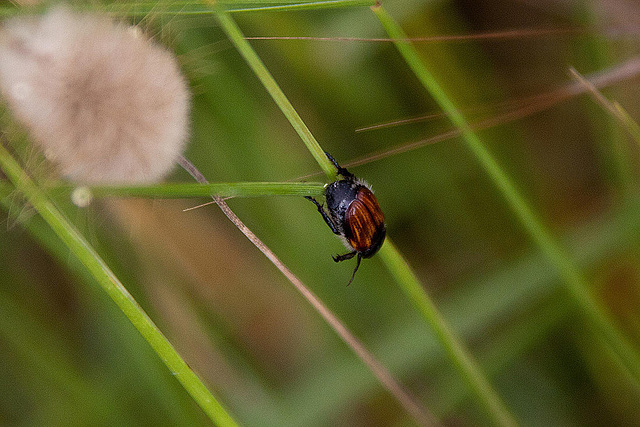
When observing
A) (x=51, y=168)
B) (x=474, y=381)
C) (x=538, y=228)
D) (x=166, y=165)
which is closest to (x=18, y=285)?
(x=51, y=168)

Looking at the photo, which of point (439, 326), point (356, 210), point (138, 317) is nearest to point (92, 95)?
point (138, 317)

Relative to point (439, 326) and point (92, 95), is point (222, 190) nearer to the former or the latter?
point (92, 95)

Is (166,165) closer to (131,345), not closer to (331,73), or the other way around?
(131,345)

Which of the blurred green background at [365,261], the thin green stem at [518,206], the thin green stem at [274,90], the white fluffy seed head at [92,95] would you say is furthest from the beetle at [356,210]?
the blurred green background at [365,261]

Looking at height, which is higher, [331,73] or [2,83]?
[331,73]

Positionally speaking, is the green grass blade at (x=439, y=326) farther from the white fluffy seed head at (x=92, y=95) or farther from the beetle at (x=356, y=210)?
the white fluffy seed head at (x=92, y=95)
